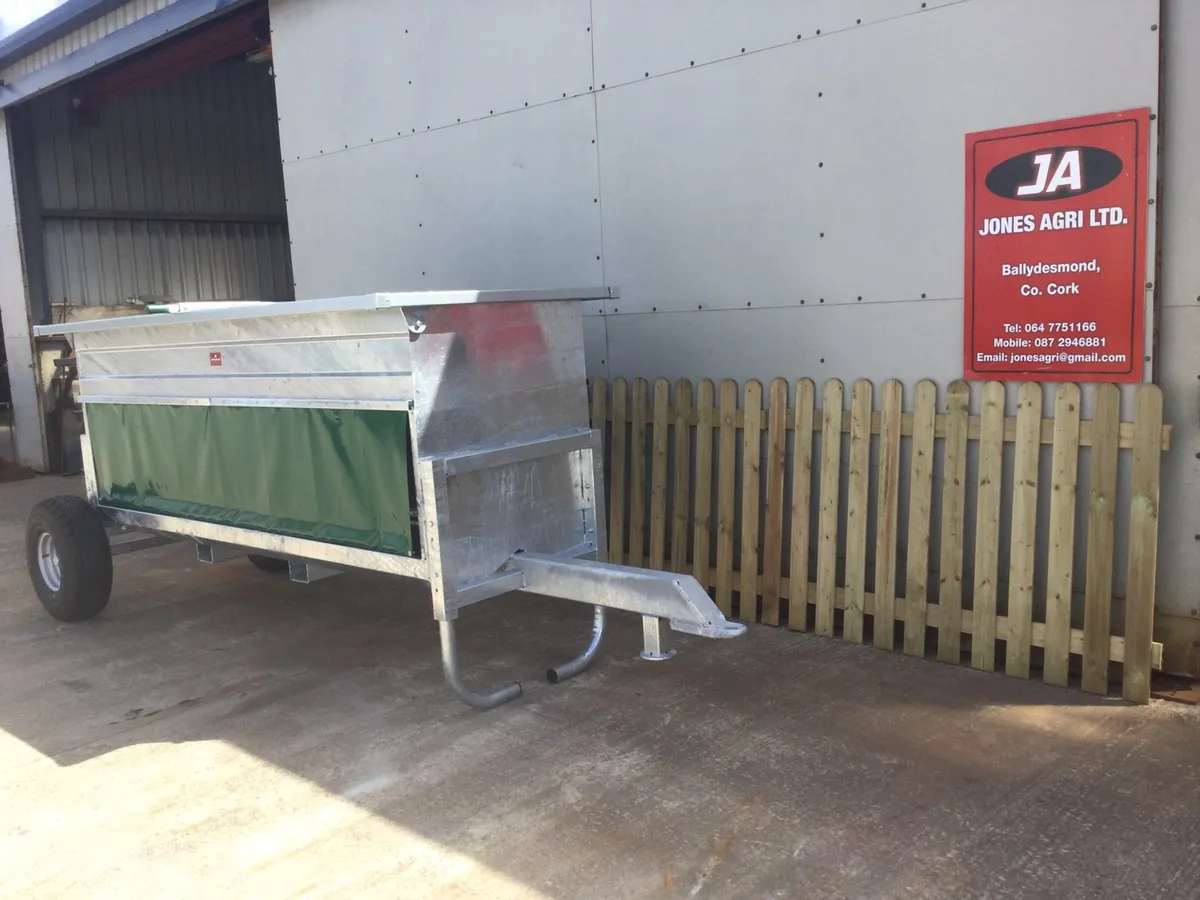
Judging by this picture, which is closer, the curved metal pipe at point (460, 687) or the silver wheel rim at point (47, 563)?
the curved metal pipe at point (460, 687)

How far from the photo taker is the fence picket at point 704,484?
566 centimetres

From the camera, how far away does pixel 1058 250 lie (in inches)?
171

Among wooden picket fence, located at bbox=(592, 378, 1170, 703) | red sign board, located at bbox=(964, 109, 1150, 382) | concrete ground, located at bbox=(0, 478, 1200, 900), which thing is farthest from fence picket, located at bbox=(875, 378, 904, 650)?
red sign board, located at bbox=(964, 109, 1150, 382)

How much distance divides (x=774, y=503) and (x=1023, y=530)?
1.35 m

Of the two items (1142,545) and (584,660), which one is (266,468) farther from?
(1142,545)

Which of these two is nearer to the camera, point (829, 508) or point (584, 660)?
point (584, 660)

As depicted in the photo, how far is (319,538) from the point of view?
15.0 ft

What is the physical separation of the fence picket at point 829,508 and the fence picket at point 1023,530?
885mm

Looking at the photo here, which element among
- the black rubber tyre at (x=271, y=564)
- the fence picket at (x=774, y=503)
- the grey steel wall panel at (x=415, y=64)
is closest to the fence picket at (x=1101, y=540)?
the fence picket at (x=774, y=503)

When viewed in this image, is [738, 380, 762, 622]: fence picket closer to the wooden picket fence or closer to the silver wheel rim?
the wooden picket fence

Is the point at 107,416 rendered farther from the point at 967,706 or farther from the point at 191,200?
the point at 191,200

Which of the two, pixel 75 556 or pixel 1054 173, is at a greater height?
pixel 1054 173

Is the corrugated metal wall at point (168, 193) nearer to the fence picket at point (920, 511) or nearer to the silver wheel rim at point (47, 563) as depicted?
the silver wheel rim at point (47, 563)

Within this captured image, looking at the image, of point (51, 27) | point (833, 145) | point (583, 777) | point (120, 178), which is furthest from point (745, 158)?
point (120, 178)
